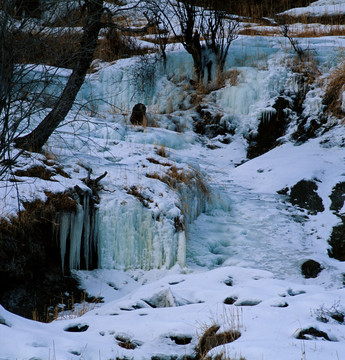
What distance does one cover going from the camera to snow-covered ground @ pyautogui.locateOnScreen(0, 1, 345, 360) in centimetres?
338

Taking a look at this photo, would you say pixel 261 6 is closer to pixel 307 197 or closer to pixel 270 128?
pixel 270 128

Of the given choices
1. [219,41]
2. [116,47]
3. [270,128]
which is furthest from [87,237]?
[116,47]

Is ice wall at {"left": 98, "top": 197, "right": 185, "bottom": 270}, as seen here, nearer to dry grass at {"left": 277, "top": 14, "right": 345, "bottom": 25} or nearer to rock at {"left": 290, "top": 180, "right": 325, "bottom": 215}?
rock at {"left": 290, "top": 180, "right": 325, "bottom": 215}

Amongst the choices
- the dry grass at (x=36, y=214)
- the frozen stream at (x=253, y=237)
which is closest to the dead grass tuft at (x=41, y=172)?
the dry grass at (x=36, y=214)

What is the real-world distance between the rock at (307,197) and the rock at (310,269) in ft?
5.09

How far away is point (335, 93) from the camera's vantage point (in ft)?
34.6

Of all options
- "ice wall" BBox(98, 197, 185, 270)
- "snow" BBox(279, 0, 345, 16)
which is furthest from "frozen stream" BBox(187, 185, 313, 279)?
"snow" BBox(279, 0, 345, 16)

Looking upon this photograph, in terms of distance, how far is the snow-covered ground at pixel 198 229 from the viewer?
3375 millimetres

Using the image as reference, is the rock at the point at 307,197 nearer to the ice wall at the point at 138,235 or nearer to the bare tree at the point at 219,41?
the ice wall at the point at 138,235

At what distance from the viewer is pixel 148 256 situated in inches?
260

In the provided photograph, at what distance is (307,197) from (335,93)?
328 cm

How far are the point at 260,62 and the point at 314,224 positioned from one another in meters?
6.06

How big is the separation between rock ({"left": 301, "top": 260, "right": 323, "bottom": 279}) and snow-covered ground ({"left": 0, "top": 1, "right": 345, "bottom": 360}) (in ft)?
0.27

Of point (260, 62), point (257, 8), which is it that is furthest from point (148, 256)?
point (257, 8)
